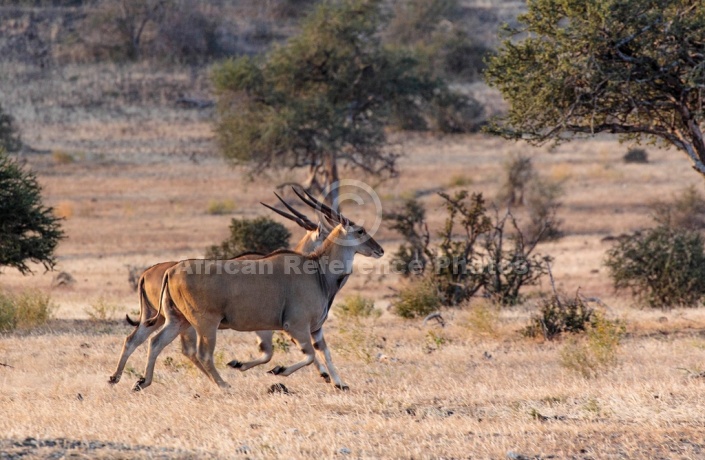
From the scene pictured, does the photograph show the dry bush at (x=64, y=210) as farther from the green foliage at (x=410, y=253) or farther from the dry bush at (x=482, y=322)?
the dry bush at (x=482, y=322)

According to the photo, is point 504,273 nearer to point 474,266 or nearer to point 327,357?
point 474,266

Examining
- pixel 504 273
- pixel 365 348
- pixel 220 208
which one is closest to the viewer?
pixel 365 348

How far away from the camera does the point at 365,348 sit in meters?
13.1

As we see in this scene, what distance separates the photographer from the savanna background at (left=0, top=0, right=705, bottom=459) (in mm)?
7934

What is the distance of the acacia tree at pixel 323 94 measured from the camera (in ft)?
111

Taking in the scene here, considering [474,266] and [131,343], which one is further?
[474,266]

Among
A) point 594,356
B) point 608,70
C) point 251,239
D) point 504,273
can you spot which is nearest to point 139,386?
point 594,356

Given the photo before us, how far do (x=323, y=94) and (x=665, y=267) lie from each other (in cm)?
1882

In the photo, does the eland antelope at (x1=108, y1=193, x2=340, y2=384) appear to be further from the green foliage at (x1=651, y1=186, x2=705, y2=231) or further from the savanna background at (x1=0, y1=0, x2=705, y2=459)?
the green foliage at (x1=651, y1=186, x2=705, y2=231)

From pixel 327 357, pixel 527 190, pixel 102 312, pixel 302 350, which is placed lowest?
pixel 527 190

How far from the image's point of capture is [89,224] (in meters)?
32.6

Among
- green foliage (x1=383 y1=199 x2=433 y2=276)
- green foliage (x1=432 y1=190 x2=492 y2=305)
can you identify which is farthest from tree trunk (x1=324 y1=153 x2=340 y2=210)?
green foliage (x1=432 y1=190 x2=492 y2=305)

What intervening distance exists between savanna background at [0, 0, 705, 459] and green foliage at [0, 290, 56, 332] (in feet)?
0.90

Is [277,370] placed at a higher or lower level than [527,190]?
higher
